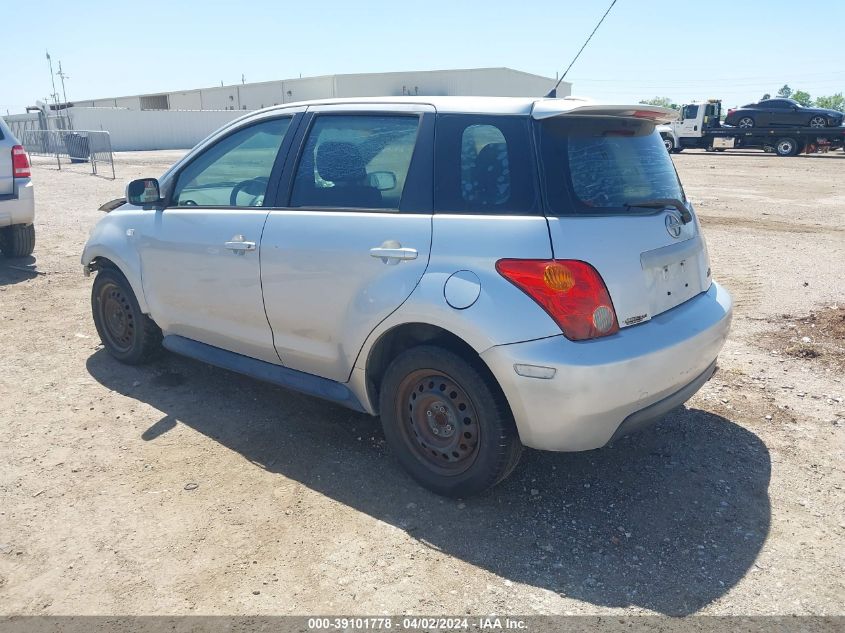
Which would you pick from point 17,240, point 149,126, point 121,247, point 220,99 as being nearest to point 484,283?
point 121,247

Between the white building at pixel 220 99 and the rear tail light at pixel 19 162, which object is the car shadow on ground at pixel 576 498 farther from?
the white building at pixel 220 99

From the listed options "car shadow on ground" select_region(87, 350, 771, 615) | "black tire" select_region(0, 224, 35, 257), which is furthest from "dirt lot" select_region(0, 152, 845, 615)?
"black tire" select_region(0, 224, 35, 257)

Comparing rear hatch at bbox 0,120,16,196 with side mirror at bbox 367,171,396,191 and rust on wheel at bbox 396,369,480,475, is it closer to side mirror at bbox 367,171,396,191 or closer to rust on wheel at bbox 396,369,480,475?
side mirror at bbox 367,171,396,191

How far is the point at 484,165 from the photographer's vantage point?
312 cm

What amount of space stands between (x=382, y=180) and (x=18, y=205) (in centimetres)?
667

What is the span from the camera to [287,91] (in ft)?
178

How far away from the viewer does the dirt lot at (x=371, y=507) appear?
2.66 metres

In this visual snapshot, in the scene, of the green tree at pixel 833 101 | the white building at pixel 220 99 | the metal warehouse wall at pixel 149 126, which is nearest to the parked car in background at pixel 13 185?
the white building at pixel 220 99

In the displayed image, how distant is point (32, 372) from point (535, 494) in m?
3.91

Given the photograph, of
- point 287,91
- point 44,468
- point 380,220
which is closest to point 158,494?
point 44,468

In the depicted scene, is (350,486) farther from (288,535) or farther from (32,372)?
(32,372)

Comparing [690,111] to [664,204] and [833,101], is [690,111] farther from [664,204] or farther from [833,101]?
[833,101]

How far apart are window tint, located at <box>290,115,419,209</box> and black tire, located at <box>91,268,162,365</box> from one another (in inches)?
71.9

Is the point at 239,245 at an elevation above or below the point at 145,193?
below
